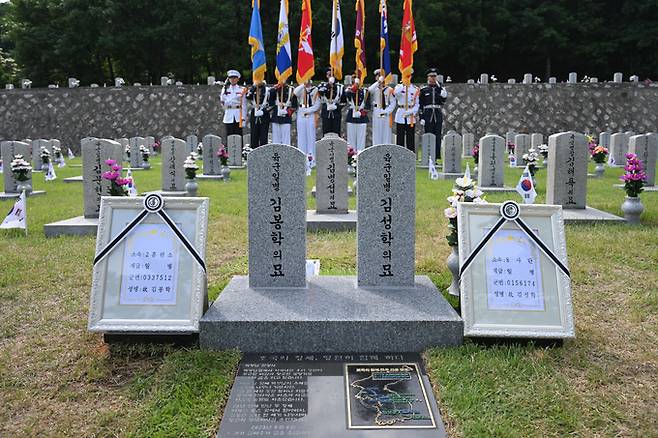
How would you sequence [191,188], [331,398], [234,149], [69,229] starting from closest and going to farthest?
[331,398]
[69,229]
[191,188]
[234,149]

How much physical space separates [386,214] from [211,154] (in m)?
10.5

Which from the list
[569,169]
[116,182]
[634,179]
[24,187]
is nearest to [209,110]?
[24,187]

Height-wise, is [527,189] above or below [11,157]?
below

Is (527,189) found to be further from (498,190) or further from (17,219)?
(17,219)

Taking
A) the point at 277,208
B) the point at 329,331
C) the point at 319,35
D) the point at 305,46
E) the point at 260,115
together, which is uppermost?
the point at 319,35

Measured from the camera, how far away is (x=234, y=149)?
1692 centimetres

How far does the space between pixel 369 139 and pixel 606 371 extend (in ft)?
77.2

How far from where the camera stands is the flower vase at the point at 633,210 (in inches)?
303

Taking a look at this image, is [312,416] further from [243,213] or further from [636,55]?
[636,55]

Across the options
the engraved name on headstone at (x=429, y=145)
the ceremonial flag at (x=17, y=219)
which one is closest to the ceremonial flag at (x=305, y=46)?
the engraved name on headstone at (x=429, y=145)

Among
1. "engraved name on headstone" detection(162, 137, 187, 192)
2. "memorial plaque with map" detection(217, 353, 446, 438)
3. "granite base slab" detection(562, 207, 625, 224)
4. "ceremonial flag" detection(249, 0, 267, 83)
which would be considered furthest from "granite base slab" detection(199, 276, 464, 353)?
"ceremonial flag" detection(249, 0, 267, 83)

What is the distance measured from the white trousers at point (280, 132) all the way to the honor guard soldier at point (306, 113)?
608 millimetres

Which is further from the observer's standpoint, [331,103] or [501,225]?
[331,103]

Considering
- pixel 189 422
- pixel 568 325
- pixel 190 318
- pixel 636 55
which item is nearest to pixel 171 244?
pixel 190 318
